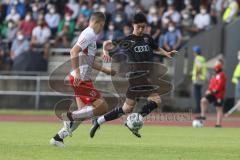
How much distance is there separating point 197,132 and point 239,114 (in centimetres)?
960

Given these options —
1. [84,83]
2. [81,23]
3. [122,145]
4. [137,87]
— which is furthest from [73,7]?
[84,83]

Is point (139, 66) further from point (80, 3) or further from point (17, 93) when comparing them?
point (80, 3)

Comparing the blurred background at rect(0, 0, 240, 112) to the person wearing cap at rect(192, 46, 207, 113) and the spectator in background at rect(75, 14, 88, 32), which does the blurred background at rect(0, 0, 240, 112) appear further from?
the person wearing cap at rect(192, 46, 207, 113)

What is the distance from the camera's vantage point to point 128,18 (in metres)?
31.8

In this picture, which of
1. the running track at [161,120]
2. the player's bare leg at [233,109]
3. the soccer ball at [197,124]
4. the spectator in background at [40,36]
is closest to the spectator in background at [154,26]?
the player's bare leg at [233,109]

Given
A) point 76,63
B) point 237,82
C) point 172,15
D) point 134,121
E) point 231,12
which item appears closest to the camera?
point 76,63

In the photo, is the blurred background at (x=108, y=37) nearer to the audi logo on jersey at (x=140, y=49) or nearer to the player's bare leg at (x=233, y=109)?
the player's bare leg at (x=233, y=109)

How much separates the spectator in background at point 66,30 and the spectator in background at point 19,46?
141 centimetres

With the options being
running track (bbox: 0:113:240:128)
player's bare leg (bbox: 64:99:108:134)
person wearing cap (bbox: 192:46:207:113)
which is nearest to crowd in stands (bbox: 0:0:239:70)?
person wearing cap (bbox: 192:46:207:113)

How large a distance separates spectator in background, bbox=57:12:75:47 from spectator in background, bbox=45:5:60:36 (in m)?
0.22

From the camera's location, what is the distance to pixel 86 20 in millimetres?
31594

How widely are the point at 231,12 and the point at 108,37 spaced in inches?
191

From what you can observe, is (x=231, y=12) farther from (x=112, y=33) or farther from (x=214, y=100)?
(x=214, y=100)

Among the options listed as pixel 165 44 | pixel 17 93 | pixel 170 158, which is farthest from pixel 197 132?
pixel 17 93
